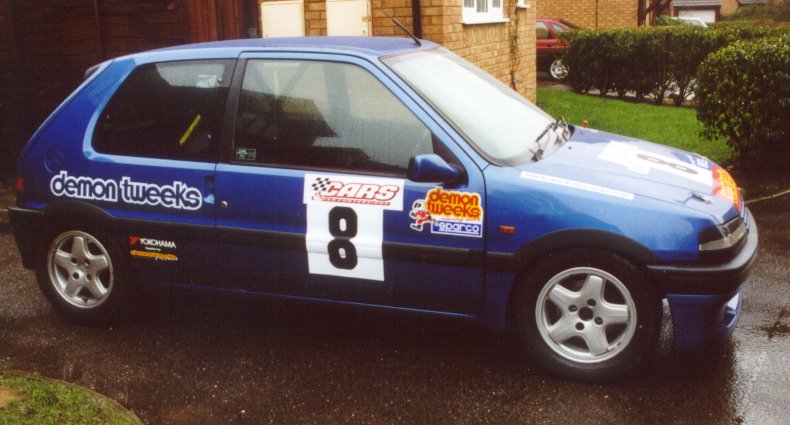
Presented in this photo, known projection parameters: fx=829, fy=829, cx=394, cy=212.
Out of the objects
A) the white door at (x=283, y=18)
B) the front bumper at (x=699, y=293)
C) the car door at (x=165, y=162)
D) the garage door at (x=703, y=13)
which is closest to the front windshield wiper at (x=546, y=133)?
the front bumper at (x=699, y=293)

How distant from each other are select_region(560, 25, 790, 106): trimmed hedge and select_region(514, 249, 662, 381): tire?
11032 mm

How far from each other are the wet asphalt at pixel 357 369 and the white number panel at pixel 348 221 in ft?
1.12

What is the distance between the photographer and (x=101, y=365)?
442 centimetres

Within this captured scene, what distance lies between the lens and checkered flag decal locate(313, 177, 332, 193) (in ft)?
13.8

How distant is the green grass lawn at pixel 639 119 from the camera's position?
10.2m

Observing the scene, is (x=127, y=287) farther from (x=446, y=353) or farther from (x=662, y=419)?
(x=662, y=419)

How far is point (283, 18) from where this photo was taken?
9.41 meters

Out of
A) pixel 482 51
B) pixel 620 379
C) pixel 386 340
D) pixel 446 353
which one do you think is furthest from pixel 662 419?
pixel 482 51

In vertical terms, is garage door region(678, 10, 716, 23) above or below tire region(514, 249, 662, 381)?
above

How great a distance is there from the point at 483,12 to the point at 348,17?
239cm

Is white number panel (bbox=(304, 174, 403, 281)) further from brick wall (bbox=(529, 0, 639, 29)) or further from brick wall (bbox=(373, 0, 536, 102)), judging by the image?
brick wall (bbox=(529, 0, 639, 29))

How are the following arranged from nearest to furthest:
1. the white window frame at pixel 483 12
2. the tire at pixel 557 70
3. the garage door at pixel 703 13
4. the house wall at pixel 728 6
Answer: the white window frame at pixel 483 12 < the tire at pixel 557 70 < the garage door at pixel 703 13 < the house wall at pixel 728 6

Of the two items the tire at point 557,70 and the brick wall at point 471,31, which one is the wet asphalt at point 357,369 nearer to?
the brick wall at point 471,31

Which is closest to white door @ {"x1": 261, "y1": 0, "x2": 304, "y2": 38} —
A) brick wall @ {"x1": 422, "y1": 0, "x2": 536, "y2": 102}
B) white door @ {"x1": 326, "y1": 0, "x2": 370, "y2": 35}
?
white door @ {"x1": 326, "y1": 0, "x2": 370, "y2": 35}
